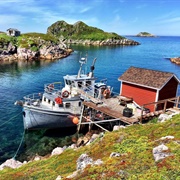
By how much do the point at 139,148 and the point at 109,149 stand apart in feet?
7.17

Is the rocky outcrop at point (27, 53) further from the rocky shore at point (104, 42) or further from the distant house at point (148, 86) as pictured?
the rocky shore at point (104, 42)

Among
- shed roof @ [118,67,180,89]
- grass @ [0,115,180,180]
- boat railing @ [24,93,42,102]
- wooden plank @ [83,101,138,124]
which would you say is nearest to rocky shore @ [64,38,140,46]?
boat railing @ [24,93,42,102]

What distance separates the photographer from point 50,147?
83.3 ft

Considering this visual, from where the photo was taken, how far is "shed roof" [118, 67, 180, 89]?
83.6 ft

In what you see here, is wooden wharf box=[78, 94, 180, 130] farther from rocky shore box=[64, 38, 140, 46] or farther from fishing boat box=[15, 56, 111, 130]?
rocky shore box=[64, 38, 140, 46]

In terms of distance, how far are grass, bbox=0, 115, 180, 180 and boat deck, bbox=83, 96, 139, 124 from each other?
5.98 meters

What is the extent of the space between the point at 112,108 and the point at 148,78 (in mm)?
5690

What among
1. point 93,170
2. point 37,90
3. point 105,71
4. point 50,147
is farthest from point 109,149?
point 105,71

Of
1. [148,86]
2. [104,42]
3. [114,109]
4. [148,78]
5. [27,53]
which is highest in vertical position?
[104,42]

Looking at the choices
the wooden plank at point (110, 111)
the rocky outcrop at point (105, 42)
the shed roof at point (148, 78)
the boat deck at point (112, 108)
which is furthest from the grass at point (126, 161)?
the rocky outcrop at point (105, 42)

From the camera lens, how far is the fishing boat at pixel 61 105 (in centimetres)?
2722

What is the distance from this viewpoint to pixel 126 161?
35.6ft

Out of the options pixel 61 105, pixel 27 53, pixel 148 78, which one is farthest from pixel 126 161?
pixel 27 53

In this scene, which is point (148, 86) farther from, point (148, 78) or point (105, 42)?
point (105, 42)
